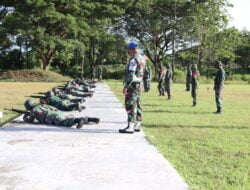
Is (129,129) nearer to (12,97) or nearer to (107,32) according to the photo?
(12,97)

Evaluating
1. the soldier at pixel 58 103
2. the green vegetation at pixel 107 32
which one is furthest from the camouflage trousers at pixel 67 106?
the green vegetation at pixel 107 32

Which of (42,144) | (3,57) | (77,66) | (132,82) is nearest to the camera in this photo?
(42,144)

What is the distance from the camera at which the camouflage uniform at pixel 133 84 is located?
33.4 feet

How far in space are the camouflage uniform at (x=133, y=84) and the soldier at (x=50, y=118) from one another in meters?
1.19

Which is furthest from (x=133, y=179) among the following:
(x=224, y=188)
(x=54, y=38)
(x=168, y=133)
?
(x=54, y=38)

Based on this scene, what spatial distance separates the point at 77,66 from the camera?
229ft

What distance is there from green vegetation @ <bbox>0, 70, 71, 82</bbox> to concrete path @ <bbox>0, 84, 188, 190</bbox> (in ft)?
127

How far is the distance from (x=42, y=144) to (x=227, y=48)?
59.3 m

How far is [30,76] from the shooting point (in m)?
50.3

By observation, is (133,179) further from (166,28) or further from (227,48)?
(227,48)

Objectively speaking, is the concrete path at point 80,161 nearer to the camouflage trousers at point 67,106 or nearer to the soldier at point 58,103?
the soldier at point 58,103

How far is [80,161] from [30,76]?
43654 millimetres

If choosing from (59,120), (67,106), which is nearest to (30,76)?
A: (67,106)

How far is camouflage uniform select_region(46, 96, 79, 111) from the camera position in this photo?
13860 millimetres
